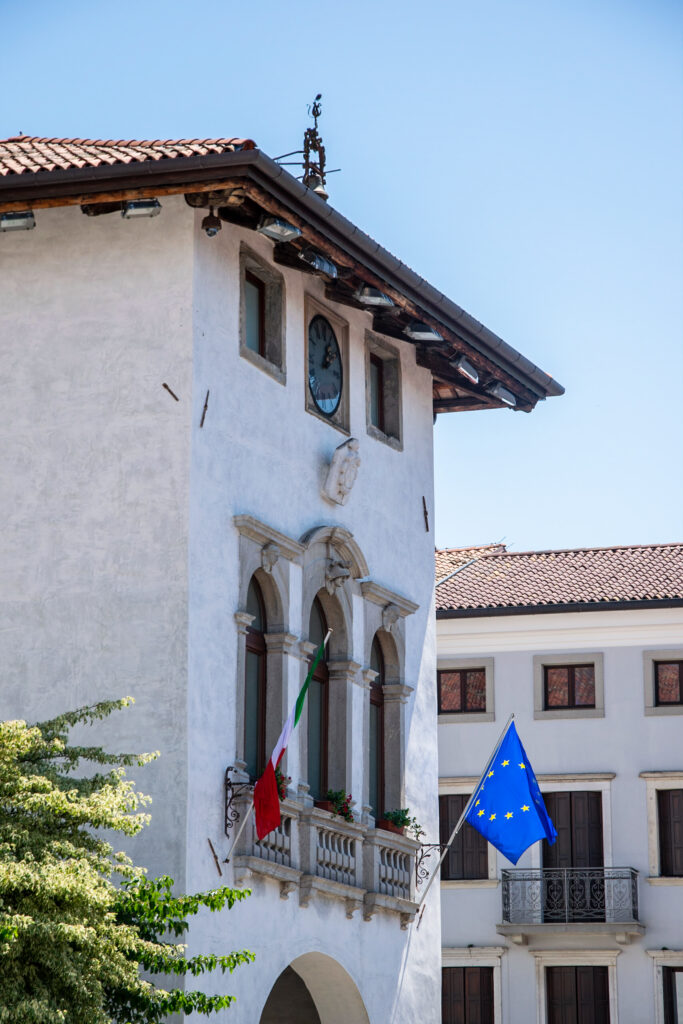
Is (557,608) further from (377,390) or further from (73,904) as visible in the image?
(73,904)

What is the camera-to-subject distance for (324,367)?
77.9ft

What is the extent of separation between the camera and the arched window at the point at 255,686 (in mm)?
21266

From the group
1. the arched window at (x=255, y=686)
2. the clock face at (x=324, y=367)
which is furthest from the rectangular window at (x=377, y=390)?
the arched window at (x=255, y=686)

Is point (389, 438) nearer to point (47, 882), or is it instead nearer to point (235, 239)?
point (235, 239)

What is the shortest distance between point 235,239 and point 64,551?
402cm

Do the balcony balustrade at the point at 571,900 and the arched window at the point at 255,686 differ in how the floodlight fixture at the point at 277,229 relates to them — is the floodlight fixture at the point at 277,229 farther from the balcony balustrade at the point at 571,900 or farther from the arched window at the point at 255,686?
the balcony balustrade at the point at 571,900

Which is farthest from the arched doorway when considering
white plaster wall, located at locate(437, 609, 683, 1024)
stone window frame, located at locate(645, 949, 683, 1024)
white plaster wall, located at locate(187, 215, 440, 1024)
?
stone window frame, located at locate(645, 949, 683, 1024)

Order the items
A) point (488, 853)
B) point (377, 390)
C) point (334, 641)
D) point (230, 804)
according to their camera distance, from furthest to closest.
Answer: point (488, 853) → point (377, 390) → point (334, 641) → point (230, 804)

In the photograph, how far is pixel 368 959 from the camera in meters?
23.2

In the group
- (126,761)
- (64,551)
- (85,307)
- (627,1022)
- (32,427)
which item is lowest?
(627,1022)

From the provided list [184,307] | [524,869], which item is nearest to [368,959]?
[184,307]

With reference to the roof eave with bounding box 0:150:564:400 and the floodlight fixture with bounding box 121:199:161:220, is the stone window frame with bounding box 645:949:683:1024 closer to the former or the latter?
the roof eave with bounding box 0:150:564:400

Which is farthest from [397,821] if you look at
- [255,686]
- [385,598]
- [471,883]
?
[471,883]

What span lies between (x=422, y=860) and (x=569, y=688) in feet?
47.1
